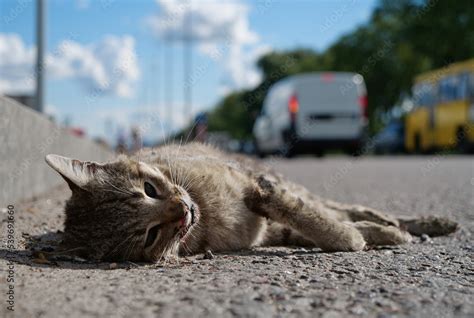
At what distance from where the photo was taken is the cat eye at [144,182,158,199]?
12.1 ft

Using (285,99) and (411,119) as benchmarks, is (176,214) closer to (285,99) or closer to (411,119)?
(285,99)

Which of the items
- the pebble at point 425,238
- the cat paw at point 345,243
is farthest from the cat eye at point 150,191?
the pebble at point 425,238

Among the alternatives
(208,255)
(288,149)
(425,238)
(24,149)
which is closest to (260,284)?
(208,255)

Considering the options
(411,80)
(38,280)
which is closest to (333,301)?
(38,280)

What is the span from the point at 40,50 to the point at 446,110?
17.8 m

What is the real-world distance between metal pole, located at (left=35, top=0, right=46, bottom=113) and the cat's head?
5477mm

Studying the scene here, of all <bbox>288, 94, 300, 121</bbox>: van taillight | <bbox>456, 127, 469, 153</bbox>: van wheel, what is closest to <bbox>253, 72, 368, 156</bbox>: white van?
<bbox>288, 94, 300, 121</bbox>: van taillight

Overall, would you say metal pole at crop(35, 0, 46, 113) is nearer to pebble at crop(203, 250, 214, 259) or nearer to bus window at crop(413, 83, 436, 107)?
pebble at crop(203, 250, 214, 259)

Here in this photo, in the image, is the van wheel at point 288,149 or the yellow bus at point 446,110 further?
the yellow bus at point 446,110

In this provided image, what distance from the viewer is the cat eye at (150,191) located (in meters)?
3.68

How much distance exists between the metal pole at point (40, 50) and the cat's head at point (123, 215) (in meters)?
5.48

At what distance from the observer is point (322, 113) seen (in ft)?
63.3

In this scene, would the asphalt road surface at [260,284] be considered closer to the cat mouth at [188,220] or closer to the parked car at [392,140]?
the cat mouth at [188,220]

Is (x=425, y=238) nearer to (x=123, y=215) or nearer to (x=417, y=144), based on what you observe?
(x=123, y=215)
